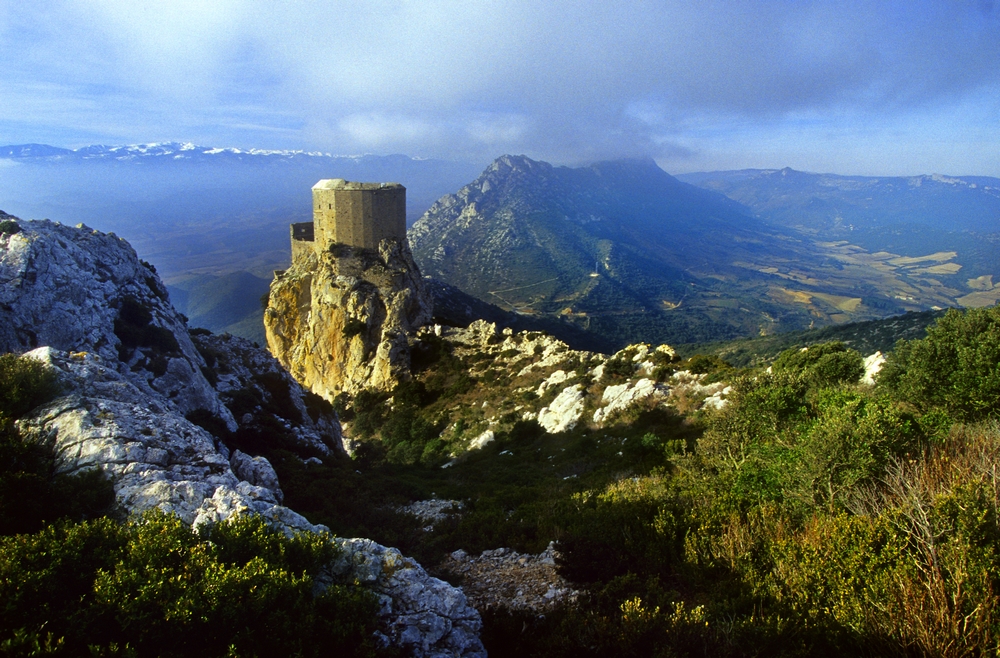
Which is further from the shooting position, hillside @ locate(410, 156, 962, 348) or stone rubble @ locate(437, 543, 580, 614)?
hillside @ locate(410, 156, 962, 348)

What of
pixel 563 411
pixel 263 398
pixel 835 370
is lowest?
pixel 563 411

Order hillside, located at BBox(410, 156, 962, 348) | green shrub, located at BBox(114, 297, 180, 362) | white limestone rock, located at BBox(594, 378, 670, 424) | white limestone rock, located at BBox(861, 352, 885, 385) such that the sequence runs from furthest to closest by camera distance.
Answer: hillside, located at BBox(410, 156, 962, 348) → white limestone rock, located at BBox(594, 378, 670, 424) → white limestone rock, located at BBox(861, 352, 885, 385) → green shrub, located at BBox(114, 297, 180, 362)

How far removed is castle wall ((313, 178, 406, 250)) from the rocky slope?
1367 centimetres

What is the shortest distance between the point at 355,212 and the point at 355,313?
269 inches

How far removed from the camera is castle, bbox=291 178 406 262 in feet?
109

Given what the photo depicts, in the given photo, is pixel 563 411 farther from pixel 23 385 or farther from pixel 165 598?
pixel 165 598

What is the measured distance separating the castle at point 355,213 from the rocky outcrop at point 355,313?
0.80 meters

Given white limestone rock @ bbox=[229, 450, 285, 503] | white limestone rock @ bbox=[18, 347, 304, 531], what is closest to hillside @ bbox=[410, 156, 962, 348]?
white limestone rock @ bbox=[229, 450, 285, 503]

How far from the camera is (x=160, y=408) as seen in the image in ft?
32.4

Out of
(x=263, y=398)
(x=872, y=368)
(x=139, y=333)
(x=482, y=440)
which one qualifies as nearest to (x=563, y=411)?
(x=482, y=440)

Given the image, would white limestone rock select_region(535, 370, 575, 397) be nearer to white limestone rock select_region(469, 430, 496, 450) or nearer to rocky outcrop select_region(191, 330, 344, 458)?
white limestone rock select_region(469, 430, 496, 450)

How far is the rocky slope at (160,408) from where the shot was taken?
21.5ft

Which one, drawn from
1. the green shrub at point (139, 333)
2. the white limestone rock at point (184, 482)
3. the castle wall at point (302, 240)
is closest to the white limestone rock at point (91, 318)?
the green shrub at point (139, 333)

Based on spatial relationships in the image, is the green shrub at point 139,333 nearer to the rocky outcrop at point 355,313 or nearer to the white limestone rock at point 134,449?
the white limestone rock at point 134,449
